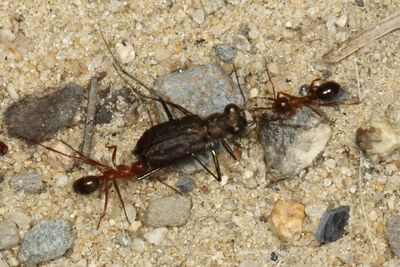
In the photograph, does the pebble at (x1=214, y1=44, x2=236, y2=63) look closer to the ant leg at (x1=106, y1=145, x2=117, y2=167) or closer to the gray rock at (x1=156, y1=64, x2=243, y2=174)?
the gray rock at (x1=156, y1=64, x2=243, y2=174)

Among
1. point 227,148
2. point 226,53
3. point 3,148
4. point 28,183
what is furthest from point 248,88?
point 3,148

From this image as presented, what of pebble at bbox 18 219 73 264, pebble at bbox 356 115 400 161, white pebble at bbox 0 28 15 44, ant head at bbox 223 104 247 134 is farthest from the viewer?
white pebble at bbox 0 28 15 44

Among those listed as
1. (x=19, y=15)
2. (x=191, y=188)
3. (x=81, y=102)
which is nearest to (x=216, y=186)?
(x=191, y=188)

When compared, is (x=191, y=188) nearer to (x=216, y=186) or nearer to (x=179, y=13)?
(x=216, y=186)

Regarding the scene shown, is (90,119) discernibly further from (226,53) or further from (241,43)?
(241,43)

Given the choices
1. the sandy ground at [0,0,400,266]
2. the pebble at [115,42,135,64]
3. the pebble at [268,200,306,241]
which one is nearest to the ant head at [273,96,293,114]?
the sandy ground at [0,0,400,266]

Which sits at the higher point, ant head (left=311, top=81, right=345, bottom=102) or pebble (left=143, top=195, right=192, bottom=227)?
ant head (left=311, top=81, right=345, bottom=102)
